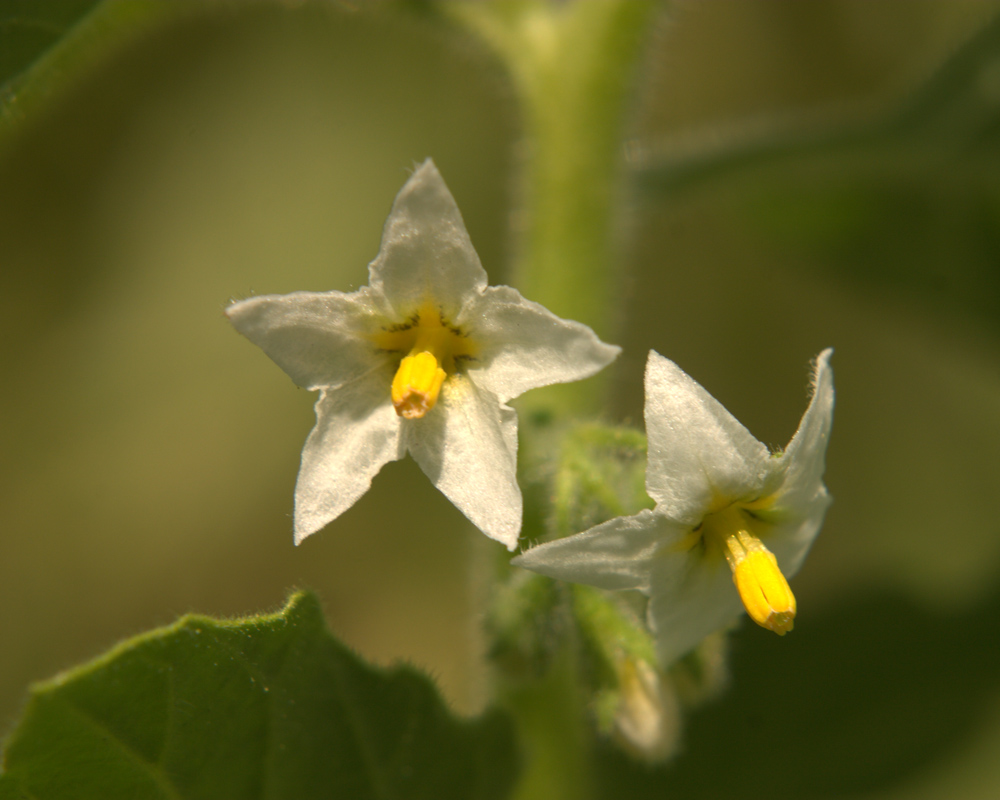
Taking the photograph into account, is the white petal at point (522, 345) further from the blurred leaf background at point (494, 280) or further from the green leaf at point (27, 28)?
the blurred leaf background at point (494, 280)

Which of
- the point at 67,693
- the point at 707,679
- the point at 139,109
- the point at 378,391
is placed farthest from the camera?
the point at 139,109

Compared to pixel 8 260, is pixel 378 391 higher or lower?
higher

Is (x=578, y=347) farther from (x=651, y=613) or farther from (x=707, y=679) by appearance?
(x=707, y=679)

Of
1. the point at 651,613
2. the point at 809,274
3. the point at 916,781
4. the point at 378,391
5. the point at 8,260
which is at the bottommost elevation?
the point at 916,781

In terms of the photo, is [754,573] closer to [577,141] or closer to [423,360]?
[423,360]

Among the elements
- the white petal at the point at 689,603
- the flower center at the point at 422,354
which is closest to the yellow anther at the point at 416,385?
the flower center at the point at 422,354

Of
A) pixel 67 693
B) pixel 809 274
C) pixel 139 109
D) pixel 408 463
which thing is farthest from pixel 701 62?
pixel 67 693

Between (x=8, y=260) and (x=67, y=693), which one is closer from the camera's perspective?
(x=67, y=693)
